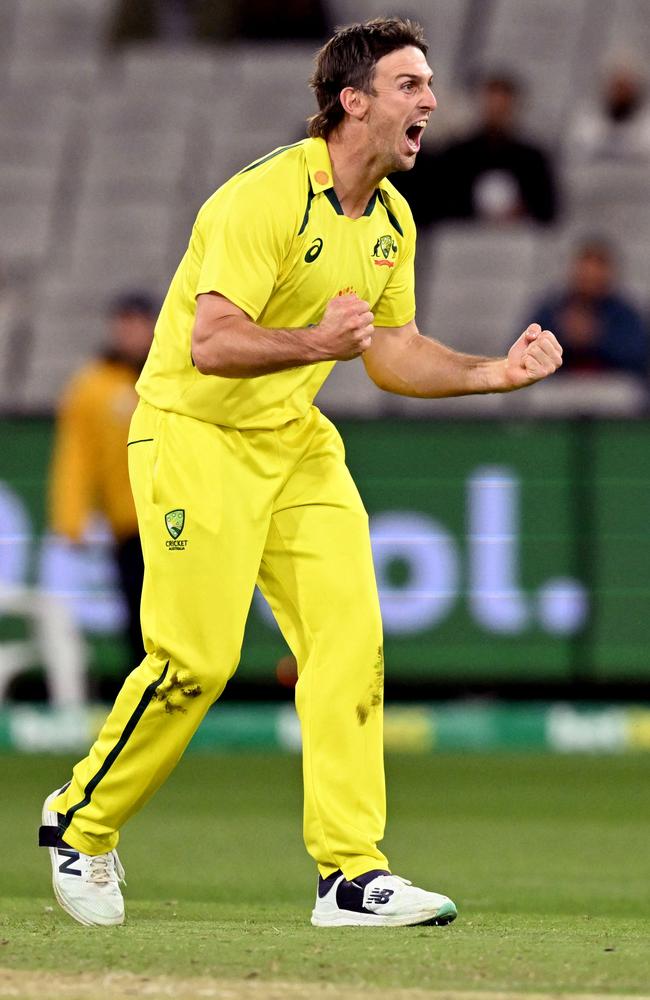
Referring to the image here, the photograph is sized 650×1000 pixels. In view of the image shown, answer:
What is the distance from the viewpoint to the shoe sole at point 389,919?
17.6 feet

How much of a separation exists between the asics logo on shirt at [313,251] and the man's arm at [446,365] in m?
0.59

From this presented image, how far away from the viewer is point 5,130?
17.4 m

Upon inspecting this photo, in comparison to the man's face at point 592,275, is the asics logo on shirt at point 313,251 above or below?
below

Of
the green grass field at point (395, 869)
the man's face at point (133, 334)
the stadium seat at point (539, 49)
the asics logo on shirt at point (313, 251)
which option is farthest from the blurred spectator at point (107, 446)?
the stadium seat at point (539, 49)

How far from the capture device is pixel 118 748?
213 inches

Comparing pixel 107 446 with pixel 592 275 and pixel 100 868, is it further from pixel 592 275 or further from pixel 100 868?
pixel 100 868

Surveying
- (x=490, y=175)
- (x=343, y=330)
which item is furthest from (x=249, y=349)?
(x=490, y=175)

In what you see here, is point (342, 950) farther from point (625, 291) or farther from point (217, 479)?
point (625, 291)

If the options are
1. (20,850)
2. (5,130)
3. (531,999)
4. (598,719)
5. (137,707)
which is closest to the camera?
(531,999)

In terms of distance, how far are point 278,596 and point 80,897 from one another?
978mm

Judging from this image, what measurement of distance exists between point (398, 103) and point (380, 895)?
82.7 inches

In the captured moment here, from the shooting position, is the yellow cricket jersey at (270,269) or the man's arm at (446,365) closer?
the yellow cricket jersey at (270,269)

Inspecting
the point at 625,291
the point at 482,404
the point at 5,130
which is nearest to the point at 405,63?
the point at 482,404

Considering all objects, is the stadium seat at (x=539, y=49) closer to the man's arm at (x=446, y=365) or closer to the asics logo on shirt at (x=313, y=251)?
the man's arm at (x=446, y=365)
